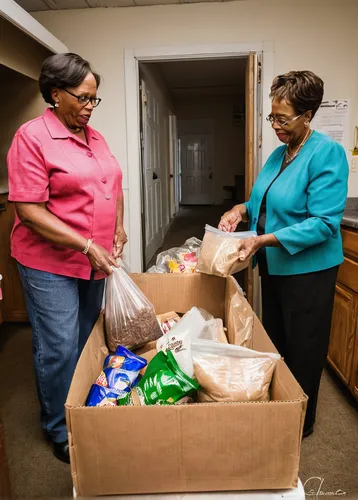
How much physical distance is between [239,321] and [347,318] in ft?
3.52

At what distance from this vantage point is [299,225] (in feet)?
4.55

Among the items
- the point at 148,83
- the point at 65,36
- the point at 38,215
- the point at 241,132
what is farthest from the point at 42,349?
the point at 241,132

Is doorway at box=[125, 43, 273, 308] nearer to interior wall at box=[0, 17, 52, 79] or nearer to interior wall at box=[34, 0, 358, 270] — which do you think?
interior wall at box=[34, 0, 358, 270]

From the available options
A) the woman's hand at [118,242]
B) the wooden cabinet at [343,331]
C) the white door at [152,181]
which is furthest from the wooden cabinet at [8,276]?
the wooden cabinet at [343,331]

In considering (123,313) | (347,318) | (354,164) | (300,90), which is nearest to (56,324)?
(123,313)

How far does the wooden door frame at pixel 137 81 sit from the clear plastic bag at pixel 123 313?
5.90ft

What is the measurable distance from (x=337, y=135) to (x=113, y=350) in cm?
233

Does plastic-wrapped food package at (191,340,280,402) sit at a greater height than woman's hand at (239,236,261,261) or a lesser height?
lesser

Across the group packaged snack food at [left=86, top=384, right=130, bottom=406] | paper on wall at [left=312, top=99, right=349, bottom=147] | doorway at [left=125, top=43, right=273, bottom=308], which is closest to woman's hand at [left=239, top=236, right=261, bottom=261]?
packaged snack food at [left=86, top=384, right=130, bottom=406]

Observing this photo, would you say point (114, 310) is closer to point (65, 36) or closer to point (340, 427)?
point (340, 427)

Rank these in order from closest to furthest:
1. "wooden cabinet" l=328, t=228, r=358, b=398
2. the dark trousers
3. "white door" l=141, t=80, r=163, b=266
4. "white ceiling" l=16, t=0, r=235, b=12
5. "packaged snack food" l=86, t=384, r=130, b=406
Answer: "packaged snack food" l=86, t=384, r=130, b=406
the dark trousers
"wooden cabinet" l=328, t=228, r=358, b=398
"white ceiling" l=16, t=0, r=235, b=12
"white door" l=141, t=80, r=163, b=266

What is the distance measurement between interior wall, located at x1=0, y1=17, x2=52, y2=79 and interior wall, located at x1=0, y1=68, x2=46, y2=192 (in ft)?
0.69

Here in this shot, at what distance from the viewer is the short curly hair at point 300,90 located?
1.40 m

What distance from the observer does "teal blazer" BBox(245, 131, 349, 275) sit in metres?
1.39
